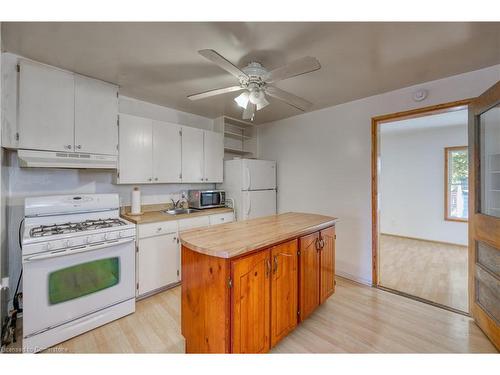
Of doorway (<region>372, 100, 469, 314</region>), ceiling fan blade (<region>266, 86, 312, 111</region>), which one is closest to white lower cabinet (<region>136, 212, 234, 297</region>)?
ceiling fan blade (<region>266, 86, 312, 111</region>)

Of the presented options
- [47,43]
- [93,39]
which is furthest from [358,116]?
[47,43]

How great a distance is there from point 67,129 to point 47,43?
72cm

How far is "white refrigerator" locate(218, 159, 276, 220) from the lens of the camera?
11.2ft

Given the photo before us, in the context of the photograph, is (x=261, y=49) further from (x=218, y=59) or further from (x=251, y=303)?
(x=251, y=303)

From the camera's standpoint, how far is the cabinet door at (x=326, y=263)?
2098mm

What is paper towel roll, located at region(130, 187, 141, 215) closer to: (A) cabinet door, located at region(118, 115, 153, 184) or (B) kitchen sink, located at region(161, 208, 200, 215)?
(A) cabinet door, located at region(118, 115, 153, 184)

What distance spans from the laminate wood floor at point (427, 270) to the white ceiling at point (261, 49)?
236 centimetres

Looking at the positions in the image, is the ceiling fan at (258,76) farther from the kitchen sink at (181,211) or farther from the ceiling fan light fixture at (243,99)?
the kitchen sink at (181,211)

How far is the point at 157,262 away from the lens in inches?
101

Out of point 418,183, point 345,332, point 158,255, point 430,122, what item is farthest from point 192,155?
point 418,183

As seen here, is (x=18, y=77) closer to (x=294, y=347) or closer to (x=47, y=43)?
(x=47, y=43)

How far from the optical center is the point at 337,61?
2.00 metres

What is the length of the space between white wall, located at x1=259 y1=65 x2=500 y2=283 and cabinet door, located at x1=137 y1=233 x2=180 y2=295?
78.0 inches

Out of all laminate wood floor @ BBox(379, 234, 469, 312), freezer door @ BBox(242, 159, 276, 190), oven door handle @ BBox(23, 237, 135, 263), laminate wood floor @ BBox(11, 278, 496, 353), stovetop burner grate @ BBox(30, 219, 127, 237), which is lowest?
laminate wood floor @ BBox(11, 278, 496, 353)
